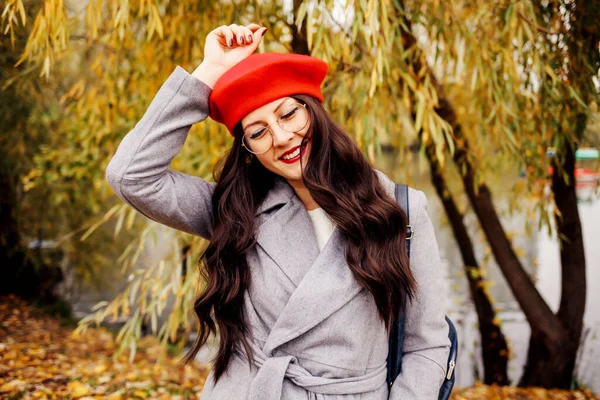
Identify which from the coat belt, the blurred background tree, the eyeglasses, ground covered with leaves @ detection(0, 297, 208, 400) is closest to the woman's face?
the eyeglasses

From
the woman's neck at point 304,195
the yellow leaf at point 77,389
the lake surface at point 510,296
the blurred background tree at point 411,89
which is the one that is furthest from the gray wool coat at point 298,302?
the lake surface at point 510,296

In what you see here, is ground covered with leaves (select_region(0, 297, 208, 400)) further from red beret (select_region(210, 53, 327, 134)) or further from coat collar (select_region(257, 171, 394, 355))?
red beret (select_region(210, 53, 327, 134))

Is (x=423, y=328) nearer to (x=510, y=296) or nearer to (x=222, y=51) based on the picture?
(x=222, y=51)

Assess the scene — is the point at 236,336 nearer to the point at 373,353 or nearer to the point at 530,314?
the point at 373,353

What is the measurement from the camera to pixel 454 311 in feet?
19.1

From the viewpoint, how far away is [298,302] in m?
1.23

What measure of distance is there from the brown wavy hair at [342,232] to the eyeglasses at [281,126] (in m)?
0.03

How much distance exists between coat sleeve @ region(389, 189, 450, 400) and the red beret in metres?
0.42

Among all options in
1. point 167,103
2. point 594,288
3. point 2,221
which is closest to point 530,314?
point 167,103

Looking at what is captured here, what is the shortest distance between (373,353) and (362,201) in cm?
36

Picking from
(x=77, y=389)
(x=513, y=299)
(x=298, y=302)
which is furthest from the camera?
(x=513, y=299)

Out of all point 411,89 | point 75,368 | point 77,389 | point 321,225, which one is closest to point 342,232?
point 321,225

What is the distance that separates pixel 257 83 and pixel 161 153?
0.89 ft

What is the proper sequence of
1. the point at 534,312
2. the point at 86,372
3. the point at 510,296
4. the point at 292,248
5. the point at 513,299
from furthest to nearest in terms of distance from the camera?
1. the point at 510,296
2. the point at 513,299
3. the point at 534,312
4. the point at 86,372
5. the point at 292,248
